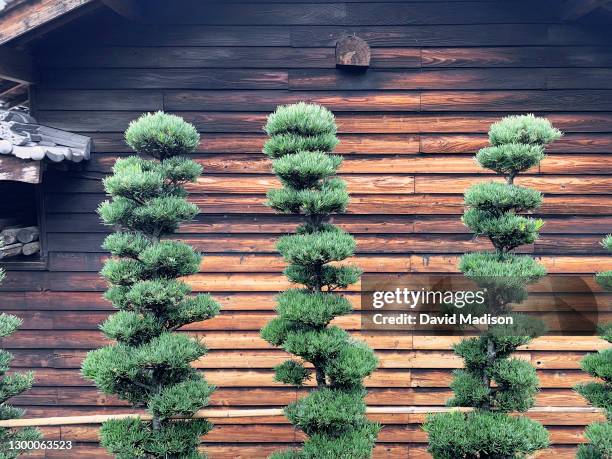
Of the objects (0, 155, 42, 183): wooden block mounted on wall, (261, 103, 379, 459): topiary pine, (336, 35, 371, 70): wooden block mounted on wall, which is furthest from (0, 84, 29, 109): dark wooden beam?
(336, 35, 371, 70): wooden block mounted on wall

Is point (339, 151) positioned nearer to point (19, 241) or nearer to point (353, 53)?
point (353, 53)

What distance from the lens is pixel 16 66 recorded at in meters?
3.52

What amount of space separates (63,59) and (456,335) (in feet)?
14.7

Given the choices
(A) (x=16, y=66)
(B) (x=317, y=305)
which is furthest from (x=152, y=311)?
(A) (x=16, y=66)

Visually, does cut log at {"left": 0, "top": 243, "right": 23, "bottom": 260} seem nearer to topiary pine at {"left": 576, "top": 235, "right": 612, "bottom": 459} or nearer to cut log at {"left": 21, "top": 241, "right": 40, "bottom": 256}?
cut log at {"left": 21, "top": 241, "right": 40, "bottom": 256}

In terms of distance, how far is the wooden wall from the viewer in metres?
3.80

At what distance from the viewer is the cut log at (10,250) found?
3581 millimetres

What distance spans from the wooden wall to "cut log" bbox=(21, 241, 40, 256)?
15cm

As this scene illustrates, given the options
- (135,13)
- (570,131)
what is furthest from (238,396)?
(570,131)

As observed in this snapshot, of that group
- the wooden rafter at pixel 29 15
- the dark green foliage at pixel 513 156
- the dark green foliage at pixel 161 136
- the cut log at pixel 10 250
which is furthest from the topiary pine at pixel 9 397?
the dark green foliage at pixel 513 156

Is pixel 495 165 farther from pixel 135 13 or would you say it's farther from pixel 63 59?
pixel 63 59

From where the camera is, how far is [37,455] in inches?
152

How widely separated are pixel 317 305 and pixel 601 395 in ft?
6.33

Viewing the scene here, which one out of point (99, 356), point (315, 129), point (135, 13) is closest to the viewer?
point (99, 356)
